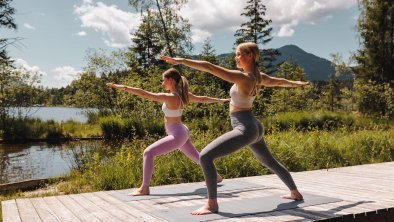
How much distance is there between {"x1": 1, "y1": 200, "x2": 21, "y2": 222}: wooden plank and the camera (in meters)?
4.45

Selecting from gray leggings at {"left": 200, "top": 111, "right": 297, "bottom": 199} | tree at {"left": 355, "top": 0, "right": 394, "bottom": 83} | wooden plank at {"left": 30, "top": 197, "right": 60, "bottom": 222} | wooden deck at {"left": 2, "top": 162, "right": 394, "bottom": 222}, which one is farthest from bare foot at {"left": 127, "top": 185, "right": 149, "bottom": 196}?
tree at {"left": 355, "top": 0, "right": 394, "bottom": 83}

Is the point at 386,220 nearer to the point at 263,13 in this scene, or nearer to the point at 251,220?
the point at 251,220

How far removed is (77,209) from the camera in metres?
4.94

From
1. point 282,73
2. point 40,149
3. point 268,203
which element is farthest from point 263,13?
point 268,203

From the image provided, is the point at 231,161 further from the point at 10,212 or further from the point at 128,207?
the point at 10,212

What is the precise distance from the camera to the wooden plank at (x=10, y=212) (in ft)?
14.6

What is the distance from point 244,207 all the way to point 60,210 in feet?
6.93

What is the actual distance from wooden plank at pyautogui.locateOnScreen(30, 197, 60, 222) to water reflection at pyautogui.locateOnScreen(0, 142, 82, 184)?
4.84 metres

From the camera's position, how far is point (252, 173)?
28.4 ft

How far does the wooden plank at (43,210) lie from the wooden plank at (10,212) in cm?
23

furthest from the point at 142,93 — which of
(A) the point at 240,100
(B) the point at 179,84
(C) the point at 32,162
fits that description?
(C) the point at 32,162

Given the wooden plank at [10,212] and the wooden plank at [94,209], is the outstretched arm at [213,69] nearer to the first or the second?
the wooden plank at [94,209]

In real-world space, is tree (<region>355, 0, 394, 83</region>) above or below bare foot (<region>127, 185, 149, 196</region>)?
above

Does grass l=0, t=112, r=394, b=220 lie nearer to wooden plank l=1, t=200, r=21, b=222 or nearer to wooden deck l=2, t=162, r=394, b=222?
wooden deck l=2, t=162, r=394, b=222
